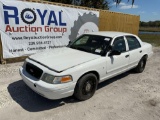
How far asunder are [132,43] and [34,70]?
343cm

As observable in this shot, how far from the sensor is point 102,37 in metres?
4.67

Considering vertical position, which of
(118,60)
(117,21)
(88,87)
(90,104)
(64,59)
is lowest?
(90,104)

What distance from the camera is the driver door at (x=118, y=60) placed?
4295mm

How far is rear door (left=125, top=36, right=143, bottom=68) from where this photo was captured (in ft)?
16.8

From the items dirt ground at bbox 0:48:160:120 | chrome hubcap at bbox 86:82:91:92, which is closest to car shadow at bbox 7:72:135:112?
dirt ground at bbox 0:48:160:120

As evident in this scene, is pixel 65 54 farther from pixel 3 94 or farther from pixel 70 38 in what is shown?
pixel 70 38

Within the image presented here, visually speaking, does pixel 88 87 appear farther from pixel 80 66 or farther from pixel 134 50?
pixel 134 50

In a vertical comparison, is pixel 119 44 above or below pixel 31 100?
above

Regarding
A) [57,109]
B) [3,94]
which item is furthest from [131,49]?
[3,94]

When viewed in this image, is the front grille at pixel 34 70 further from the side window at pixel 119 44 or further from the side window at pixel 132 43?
the side window at pixel 132 43

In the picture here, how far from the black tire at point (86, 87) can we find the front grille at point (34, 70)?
0.88 m

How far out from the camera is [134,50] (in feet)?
17.3

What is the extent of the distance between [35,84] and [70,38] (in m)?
5.67

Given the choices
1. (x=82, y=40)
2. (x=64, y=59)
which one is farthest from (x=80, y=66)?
(x=82, y=40)
